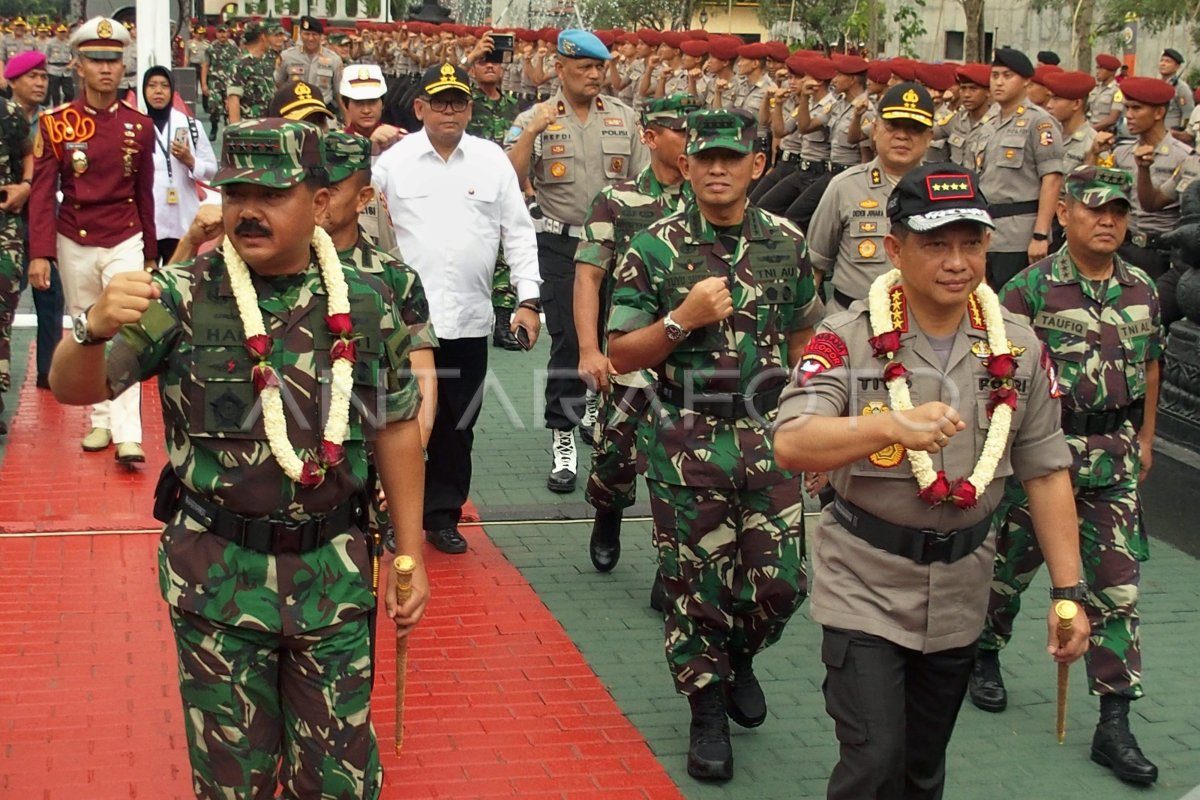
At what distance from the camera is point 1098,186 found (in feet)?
19.5

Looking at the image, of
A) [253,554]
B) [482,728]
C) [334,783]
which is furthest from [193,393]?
[482,728]

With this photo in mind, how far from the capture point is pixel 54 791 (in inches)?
213

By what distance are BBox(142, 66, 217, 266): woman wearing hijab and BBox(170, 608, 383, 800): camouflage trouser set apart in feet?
22.0

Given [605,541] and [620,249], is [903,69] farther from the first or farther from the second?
[620,249]

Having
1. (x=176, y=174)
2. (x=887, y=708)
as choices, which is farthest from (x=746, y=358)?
(x=176, y=174)

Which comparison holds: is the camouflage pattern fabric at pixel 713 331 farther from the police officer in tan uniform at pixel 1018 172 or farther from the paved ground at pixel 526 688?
the police officer in tan uniform at pixel 1018 172

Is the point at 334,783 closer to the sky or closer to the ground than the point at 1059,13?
closer to the ground

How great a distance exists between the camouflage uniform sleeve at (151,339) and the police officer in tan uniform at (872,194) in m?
4.08

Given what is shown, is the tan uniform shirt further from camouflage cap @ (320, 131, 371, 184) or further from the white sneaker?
the white sneaker

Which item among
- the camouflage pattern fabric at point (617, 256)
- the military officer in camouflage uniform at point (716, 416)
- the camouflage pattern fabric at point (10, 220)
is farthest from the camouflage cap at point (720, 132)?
the camouflage pattern fabric at point (10, 220)

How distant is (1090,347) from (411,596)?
2.88 metres

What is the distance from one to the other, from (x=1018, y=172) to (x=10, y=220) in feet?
22.5

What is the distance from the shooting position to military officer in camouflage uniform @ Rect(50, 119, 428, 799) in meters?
4.10

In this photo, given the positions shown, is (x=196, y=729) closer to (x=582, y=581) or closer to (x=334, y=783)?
(x=334, y=783)
